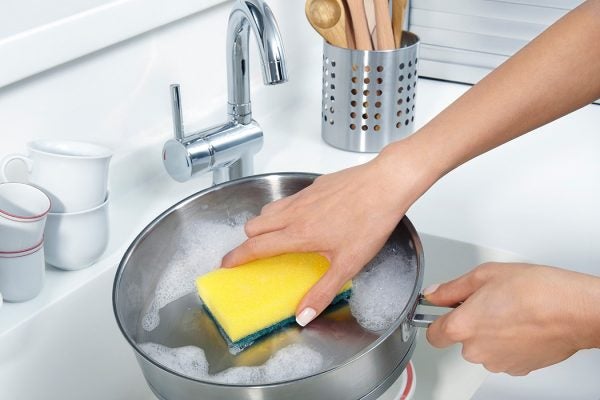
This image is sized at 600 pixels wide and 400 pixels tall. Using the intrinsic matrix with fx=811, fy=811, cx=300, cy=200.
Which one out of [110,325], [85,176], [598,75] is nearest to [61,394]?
[110,325]

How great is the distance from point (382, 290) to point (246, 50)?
0.37 meters

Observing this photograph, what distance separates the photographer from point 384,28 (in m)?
1.21

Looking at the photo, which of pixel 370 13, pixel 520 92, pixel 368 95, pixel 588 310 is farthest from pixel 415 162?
pixel 370 13

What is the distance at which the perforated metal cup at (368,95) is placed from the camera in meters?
1.19

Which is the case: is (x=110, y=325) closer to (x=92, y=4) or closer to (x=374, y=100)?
(x=92, y=4)

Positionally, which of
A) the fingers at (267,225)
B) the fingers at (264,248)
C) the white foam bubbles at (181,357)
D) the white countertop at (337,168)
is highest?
the fingers at (267,225)

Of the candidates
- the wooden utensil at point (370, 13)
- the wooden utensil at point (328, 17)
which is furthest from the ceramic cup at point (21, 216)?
the wooden utensil at point (370, 13)

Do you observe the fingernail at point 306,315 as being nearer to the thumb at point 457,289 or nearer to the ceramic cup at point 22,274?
the thumb at point 457,289

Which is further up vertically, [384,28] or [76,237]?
[384,28]

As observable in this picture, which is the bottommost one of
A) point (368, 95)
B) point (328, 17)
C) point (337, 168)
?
point (337, 168)

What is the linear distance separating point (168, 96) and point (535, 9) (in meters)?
0.67

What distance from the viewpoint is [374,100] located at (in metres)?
1.21

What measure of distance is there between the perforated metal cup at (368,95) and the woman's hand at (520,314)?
47cm

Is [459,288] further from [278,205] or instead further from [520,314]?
[278,205]
